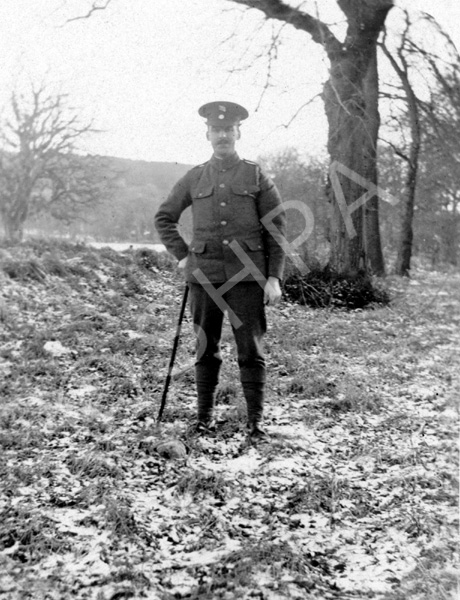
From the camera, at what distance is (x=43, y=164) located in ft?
33.4

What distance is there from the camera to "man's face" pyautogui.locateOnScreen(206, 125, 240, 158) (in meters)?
3.10

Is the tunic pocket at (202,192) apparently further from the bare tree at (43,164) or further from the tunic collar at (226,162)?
the bare tree at (43,164)

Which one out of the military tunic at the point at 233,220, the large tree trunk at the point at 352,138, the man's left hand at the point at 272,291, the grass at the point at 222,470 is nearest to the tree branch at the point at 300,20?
the large tree trunk at the point at 352,138

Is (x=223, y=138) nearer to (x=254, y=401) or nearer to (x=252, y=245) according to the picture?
(x=252, y=245)

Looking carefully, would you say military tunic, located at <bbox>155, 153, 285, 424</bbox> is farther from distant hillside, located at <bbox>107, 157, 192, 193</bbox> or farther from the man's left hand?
distant hillside, located at <bbox>107, 157, 192, 193</bbox>

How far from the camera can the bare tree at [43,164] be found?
7.59 meters

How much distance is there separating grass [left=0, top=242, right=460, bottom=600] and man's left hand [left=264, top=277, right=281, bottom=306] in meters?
0.85

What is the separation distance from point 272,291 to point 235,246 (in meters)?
0.35

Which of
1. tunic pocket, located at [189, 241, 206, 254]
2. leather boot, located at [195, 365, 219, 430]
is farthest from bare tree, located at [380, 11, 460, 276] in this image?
leather boot, located at [195, 365, 219, 430]

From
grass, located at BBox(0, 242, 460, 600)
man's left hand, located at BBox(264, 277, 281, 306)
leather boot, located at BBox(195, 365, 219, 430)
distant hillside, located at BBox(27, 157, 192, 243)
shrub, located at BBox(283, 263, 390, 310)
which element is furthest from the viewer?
shrub, located at BBox(283, 263, 390, 310)

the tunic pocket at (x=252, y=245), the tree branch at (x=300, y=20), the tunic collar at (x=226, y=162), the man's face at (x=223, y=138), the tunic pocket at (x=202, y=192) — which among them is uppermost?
the tree branch at (x=300, y=20)

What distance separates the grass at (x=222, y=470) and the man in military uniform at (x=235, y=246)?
1.72 feet

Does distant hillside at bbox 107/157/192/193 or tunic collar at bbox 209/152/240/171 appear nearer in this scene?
tunic collar at bbox 209/152/240/171

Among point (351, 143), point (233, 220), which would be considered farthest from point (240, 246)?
point (351, 143)
